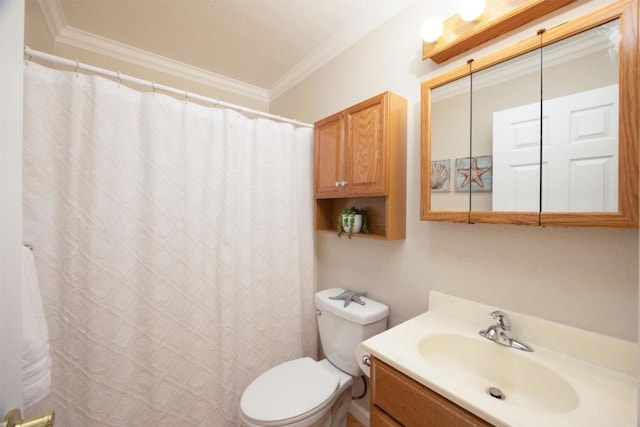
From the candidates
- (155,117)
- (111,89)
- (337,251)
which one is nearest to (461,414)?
(337,251)

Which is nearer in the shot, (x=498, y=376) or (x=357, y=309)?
(x=498, y=376)

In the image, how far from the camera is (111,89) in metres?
1.18

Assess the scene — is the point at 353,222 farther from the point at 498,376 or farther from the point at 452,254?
the point at 498,376

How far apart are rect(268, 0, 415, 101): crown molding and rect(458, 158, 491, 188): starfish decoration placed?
937mm

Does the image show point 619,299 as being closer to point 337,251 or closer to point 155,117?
point 337,251

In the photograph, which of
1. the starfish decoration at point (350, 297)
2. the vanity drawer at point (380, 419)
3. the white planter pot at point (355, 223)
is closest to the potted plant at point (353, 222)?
the white planter pot at point (355, 223)

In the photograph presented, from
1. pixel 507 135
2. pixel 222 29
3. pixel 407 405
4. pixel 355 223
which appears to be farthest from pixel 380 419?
pixel 222 29

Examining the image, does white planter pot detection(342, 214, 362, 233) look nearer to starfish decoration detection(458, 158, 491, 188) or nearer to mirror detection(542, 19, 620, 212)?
starfish decoration detection(458, 158, 491, 188)

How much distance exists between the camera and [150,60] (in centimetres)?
202

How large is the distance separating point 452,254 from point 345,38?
146cm

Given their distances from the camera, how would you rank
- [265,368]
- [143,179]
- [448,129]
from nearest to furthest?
[448,129], [143,179], [265,368]

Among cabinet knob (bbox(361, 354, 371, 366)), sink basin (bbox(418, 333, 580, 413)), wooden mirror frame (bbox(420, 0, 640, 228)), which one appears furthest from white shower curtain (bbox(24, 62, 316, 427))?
wooden mirror frame (bbox(420, 0, 640, 228))

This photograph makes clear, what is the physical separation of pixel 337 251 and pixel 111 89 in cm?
147

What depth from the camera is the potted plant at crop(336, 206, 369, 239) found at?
150 centimetres
